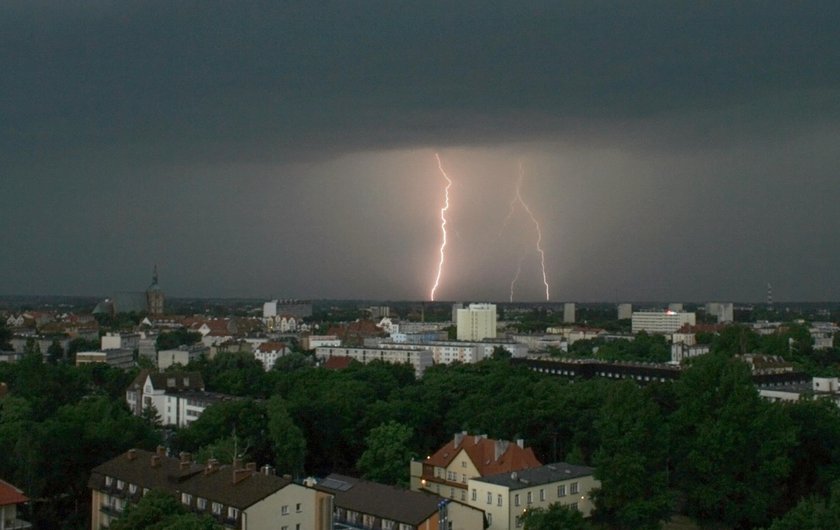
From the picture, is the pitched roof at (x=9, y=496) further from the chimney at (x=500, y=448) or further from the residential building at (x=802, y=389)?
the residential building at (x=802, y=389)

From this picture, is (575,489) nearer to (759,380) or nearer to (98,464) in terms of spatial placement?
(98,464)

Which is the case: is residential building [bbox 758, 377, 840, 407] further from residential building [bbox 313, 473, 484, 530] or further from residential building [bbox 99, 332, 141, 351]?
residential building [bbox 99, 332, 141, 351]

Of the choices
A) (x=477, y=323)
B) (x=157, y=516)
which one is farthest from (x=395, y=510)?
(x=477, y=323)

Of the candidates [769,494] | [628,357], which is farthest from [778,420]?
[628,357]

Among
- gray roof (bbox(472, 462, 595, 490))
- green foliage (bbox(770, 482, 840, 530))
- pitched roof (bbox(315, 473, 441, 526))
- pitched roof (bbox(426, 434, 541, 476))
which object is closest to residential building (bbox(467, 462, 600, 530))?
gray roof (bbox(472, 462, 595, 490))

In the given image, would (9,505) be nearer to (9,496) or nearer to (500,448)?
(9,496)

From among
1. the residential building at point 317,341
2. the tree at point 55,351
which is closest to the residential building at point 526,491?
the tree at point 55,351
